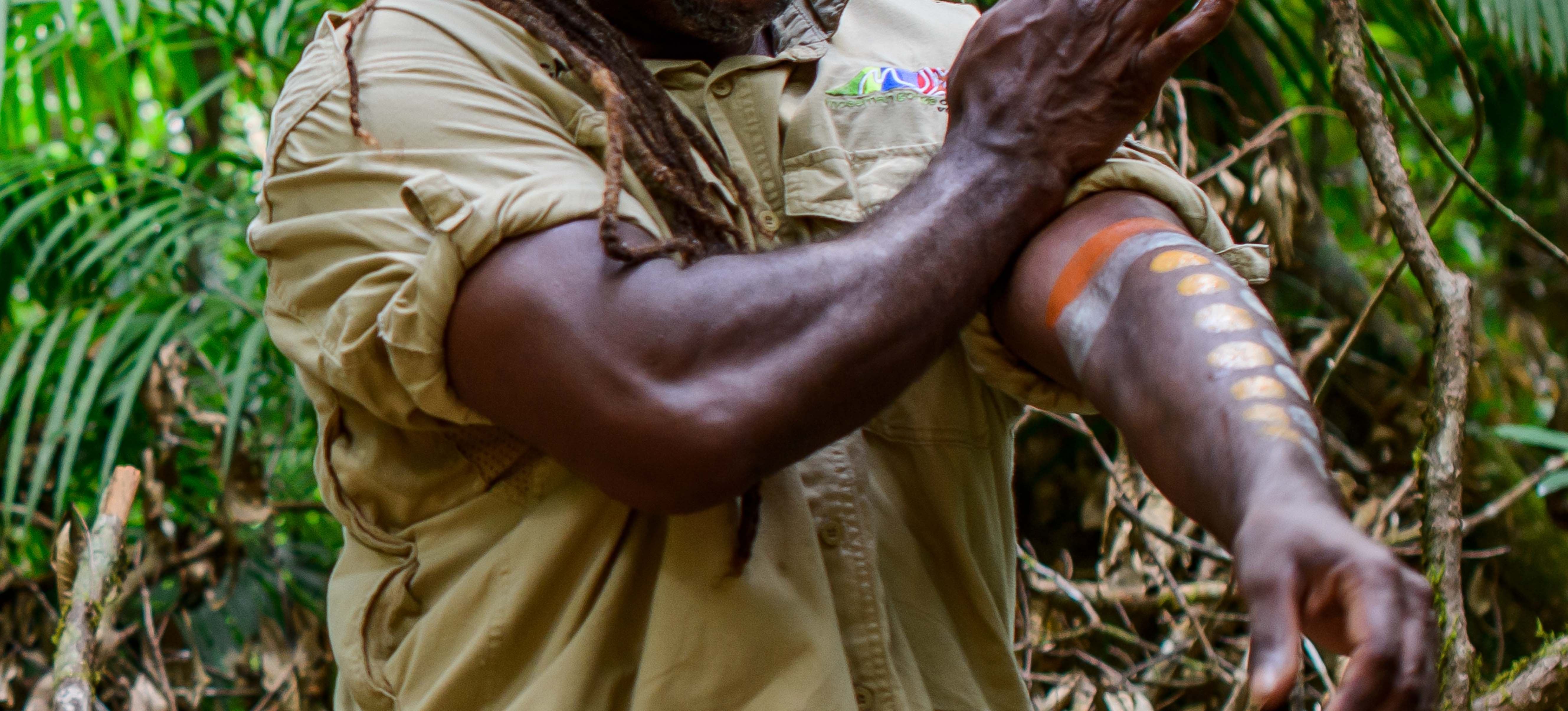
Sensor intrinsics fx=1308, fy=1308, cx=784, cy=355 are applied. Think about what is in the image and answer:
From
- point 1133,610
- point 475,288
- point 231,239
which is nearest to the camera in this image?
point 475,288

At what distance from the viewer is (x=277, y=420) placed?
273 cm

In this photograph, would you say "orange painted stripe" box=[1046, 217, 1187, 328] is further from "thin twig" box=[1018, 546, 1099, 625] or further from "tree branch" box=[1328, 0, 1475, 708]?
"thin twig" box=[1018, 546, 1099, 625]

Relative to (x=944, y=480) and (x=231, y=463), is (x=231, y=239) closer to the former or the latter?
(x=231, y=463)

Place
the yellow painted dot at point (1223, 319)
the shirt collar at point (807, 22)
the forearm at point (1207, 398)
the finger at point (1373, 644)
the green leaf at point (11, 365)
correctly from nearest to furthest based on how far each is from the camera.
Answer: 1. the finger at point (1373, 644)
2. the forearm at point (1207, 398)
3. the yellow painted dot at point (1223, 319)
4. the shirt collar at point (807, 22)
5. the green leaf at point (11, 365)

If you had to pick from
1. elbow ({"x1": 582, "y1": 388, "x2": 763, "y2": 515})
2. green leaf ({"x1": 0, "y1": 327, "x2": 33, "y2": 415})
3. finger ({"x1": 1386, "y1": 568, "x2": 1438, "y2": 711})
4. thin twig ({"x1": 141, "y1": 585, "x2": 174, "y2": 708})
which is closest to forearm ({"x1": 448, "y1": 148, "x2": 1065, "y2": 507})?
elbow ({"x1": 582, "y1": 388, "x2": 763, "y2": 515})

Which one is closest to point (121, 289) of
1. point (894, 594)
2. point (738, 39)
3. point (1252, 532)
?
point (738, 39)

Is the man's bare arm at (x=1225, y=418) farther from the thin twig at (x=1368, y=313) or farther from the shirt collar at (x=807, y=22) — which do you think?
the thin twig at (x=1368, y=313)

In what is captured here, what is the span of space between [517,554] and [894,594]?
372 mm

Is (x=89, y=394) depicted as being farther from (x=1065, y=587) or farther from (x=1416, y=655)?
(x=1416, y=655)

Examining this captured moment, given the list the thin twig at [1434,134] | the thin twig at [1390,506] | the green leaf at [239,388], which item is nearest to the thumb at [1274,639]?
the thin twig at [1434,134]

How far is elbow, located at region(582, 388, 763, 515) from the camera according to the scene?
0.99 m

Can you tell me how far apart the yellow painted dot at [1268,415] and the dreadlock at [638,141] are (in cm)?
42

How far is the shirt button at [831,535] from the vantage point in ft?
4.03

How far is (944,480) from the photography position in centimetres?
131
